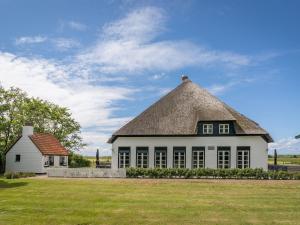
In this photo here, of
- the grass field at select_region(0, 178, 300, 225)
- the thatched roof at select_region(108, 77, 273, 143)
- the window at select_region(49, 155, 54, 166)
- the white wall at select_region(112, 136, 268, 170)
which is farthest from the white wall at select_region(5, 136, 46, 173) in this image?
the grass field at select_region(0, 178, 300, 225)

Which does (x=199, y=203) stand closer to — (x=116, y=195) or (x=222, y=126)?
(x=116, y=195)

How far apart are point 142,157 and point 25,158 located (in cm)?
1281

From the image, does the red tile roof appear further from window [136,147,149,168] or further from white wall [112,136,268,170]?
window [136,147,149,168]

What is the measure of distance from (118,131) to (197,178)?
1025 centimetres

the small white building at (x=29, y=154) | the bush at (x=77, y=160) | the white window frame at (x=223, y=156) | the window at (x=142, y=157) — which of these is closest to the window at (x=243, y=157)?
the white window frame at (x=223, y=156)

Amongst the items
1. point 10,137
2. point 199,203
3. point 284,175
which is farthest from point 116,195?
point 10,137

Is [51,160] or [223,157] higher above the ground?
[223,157]

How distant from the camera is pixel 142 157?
39688 millimetres

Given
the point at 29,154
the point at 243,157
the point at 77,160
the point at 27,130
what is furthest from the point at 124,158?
the point at 77,160

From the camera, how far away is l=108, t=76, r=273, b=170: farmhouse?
125ft

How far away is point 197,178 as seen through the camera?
33031mm

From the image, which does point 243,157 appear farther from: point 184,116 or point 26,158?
point 26,158

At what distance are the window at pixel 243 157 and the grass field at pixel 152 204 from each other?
1140cm

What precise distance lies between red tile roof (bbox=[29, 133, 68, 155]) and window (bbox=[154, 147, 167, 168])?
1208 centimetres
